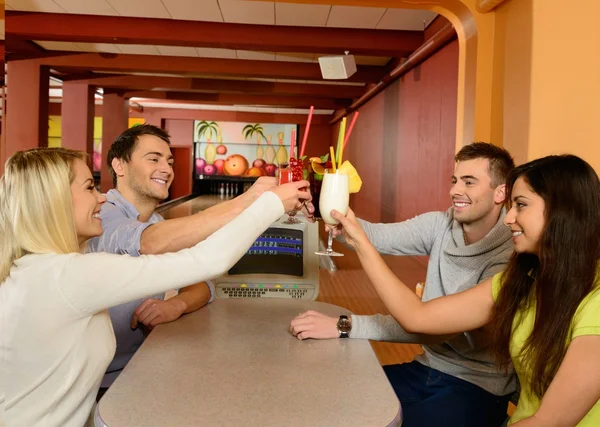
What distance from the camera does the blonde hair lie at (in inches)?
45.0

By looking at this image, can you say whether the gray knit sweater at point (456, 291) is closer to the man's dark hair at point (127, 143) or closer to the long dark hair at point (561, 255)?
the long dark hair at point (561, 255)

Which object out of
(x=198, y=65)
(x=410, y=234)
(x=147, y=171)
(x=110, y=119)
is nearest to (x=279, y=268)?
(x=410, y=234)

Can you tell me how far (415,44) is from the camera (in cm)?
556

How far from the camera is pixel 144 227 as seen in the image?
1739 mm

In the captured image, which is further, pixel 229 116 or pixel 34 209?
pixel 229 116

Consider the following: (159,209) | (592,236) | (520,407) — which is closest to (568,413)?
(520,407)

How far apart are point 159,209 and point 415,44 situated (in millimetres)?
4550

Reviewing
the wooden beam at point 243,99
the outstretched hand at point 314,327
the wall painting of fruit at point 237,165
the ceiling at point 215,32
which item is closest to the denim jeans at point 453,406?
the outstretched hand at point 314,327

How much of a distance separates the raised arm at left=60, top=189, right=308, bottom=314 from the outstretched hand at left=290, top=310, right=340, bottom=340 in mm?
318

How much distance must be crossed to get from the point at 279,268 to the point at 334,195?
61 cm

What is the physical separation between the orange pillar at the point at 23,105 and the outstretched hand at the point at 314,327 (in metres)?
6.95

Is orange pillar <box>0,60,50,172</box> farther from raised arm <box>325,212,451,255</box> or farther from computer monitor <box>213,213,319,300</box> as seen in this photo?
raised arm <box>325,212,451,255</box>

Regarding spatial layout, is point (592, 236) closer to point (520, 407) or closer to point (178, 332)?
point (520, 407)

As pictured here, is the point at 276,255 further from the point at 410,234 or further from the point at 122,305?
the point at 122,305
